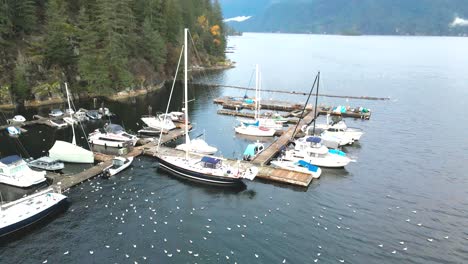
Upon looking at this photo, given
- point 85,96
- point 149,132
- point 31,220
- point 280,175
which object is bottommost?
point 31,220

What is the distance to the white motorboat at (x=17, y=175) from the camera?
41906 millimetres

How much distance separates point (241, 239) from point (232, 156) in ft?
75.2

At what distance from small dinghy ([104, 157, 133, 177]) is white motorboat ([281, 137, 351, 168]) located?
73.6 ft

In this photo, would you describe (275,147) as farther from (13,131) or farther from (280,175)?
(13,131)

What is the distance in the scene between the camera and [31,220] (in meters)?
34.4

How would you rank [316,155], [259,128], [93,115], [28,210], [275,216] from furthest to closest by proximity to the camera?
[93,115]
[259,128]
[316,155]
[275,216]
[28,210]

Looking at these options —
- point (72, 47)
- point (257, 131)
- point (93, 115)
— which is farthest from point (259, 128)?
point (72, 47)

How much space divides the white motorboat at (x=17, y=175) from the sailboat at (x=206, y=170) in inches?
596

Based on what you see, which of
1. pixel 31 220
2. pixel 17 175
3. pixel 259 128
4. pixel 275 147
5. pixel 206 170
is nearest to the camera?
pixel 31 220

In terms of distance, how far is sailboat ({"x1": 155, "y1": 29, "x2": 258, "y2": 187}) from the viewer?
43.5 metres

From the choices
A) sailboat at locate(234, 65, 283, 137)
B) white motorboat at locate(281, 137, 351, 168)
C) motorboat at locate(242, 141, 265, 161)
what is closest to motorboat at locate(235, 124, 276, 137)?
sailboat at locate(234, 65, 283, 137)

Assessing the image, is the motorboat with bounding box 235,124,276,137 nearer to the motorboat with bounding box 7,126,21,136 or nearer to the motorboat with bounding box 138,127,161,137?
the motorboat with bounding box 138,127,161,137

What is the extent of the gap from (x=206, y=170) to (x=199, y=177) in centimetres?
133

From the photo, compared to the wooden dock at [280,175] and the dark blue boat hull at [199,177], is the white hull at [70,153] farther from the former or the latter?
the wooden dock at [280,175]
